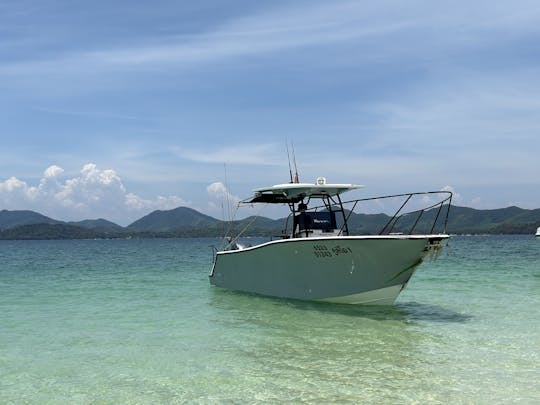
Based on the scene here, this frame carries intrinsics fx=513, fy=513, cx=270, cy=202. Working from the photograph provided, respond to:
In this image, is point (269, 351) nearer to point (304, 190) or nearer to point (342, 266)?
point (342, 266)

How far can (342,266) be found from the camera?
14719 millimetres

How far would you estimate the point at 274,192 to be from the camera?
17.6m

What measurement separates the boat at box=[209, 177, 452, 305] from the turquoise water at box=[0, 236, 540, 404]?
1.81 feet

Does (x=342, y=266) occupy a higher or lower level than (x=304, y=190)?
lower

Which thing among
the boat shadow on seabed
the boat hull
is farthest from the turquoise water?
the boat hull

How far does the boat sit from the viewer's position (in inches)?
551

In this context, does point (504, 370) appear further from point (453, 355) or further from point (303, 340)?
point (303, 340)

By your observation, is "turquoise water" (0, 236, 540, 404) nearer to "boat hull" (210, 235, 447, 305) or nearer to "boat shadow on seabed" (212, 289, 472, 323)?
"boat shadow on seabed" (212, 289, 472, 323)

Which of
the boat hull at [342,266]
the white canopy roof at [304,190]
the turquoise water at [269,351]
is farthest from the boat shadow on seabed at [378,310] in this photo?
the white canopy roof at [304,190]

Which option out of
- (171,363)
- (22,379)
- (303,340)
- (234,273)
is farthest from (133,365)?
(234,273)

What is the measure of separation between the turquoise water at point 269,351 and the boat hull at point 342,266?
47 cm

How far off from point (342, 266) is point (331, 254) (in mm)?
488

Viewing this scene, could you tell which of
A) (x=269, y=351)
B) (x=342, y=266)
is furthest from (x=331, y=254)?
(x=269, y=351)

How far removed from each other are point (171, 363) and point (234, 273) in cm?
997
